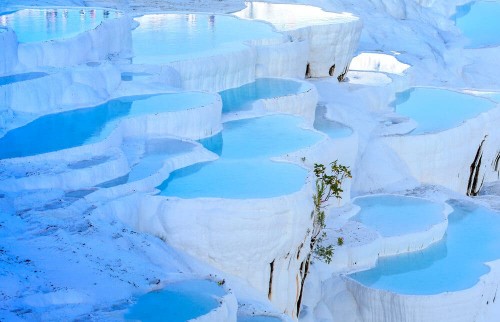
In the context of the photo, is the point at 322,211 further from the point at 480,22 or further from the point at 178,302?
the point at 480,22

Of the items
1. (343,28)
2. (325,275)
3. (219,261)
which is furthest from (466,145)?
(219,261)

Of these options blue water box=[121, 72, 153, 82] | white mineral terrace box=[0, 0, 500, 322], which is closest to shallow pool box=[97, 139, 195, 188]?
white mineral terrace box=[0, 0, 500, 322]

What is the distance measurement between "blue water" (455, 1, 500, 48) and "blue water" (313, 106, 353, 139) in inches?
656

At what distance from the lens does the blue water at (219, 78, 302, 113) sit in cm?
1366

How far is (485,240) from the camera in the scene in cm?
1259

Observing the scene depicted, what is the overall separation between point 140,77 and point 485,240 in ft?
18.5

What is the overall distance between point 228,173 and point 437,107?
8.60 m

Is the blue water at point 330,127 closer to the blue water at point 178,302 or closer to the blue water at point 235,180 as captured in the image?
the blue water at point 235,180

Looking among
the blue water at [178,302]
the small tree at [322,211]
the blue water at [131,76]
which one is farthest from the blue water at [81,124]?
the blue water at [178,302]

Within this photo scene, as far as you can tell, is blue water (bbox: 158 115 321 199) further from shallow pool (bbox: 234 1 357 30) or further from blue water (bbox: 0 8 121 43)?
shallow pool (bbox: 234 1 357 30)

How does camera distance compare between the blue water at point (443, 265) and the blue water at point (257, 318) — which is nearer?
the blue water at point (257, 318)

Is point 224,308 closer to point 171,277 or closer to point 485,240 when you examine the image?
point 171,277

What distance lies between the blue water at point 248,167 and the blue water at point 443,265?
80.1 inches

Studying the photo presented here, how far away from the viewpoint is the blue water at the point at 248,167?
9297mm
